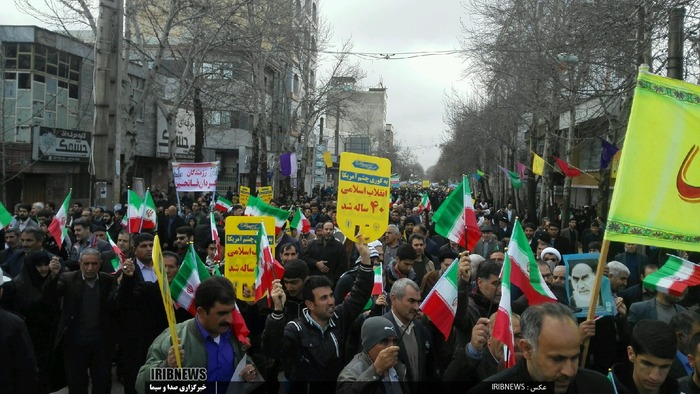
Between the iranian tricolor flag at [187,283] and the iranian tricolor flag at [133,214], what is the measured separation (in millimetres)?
4798

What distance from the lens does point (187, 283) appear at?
5.79 m

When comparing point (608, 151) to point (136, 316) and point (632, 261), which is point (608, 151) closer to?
point (632, 261)

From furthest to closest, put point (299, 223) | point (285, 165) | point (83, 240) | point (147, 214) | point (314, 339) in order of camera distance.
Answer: point (285, 165) → point (299, 223) → point (147, 214) → point (83, 240) → point (314, 339)

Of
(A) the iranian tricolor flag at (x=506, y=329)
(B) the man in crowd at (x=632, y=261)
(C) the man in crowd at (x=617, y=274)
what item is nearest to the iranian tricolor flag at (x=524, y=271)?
(A) the iranian tricolor flag at (x=506, y=329)

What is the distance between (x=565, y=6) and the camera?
20406mm

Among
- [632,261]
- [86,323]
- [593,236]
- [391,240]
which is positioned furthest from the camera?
[593,236]

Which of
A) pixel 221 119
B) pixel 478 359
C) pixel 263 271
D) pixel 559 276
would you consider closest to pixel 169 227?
pixel 263 271

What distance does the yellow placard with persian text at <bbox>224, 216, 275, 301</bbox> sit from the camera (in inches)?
275

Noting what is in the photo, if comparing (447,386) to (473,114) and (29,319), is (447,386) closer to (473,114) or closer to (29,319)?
(29,319)

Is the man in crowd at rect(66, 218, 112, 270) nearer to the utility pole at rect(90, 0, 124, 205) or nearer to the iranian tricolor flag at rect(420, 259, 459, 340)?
the utility pole at rect(90, 0, 124, 205)

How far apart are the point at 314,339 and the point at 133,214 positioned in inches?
260

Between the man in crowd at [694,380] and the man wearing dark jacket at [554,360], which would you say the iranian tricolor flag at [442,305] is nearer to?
the man in crowd at [694,380]

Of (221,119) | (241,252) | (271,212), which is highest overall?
(221,119)

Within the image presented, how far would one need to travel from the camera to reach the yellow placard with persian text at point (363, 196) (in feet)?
22.8
